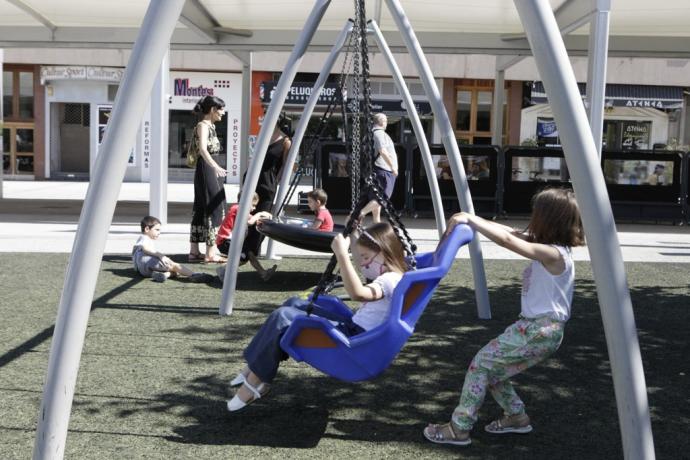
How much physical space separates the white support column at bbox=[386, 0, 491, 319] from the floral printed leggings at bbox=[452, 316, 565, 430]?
84.1 inches

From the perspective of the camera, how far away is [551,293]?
350 centimetres

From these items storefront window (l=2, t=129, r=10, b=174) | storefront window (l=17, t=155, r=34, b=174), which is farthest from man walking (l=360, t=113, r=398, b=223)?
storefront window (l=2, t=129, r=10, b=174)

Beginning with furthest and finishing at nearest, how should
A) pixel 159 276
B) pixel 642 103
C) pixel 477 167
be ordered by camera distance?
pixel 642 103 → pixel 477 167 → pixel 159 276

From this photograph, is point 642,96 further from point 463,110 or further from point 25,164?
point 25,164

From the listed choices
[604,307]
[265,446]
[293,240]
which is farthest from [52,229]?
[604,307]

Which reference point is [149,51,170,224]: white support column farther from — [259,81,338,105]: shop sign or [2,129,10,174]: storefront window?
[2,129,10,174]: storefront window

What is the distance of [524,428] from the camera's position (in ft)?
12.0

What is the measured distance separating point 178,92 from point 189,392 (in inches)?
976

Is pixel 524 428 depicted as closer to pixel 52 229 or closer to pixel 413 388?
pixel 413 388

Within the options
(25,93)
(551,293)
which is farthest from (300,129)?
(25,93)

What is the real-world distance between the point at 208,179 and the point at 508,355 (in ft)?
16.5

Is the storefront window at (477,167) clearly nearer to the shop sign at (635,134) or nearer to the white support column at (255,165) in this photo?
the white support column at (255,165)

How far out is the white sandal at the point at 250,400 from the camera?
3715 mm

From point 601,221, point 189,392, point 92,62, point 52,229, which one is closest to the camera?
point 601,221
